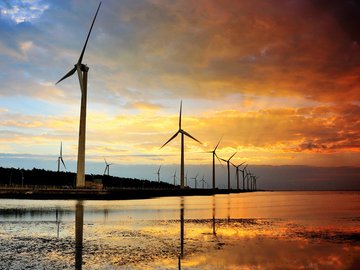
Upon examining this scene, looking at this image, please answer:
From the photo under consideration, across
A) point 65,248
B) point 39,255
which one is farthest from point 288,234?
point 39,255

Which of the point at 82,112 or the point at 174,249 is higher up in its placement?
the point at 82,112

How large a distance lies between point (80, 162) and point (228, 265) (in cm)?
8190

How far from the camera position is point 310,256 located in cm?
1992

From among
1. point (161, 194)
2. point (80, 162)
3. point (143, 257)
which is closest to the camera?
point (143, 257)

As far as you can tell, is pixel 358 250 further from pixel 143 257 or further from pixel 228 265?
pixel 143 257

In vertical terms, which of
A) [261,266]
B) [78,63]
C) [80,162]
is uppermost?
[78,63]

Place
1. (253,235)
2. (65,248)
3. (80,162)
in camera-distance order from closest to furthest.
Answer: (65,248), (253,235), (80,162)

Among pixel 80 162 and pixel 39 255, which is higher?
pixel 80 162

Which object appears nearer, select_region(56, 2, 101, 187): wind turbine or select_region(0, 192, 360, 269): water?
select_region(0, 192, 360, 269): water

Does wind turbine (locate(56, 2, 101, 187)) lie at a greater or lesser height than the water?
greater

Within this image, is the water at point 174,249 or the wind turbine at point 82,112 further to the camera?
the wind turbine at point 82,112

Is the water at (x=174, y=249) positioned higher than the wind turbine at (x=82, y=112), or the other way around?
the wind turbine at (x=82, y=112)

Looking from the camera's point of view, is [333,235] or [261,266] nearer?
[261,266]

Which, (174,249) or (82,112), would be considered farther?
(82,112)
